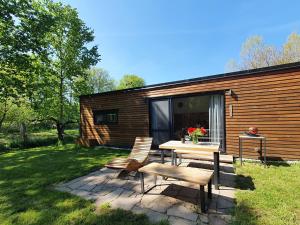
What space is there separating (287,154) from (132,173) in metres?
4.55

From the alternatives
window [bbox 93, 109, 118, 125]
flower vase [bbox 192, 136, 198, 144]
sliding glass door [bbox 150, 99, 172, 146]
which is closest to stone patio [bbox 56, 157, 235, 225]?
flower vase [bbox 192, 136, 198, 144]

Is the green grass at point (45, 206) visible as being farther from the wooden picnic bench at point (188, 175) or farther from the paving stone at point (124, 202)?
the wooden picnic bench at point (188, 175)

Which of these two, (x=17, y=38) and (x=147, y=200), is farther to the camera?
(x=17, y=38)

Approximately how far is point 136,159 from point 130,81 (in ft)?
97.1

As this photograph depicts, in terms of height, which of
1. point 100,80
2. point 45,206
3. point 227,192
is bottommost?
point 45,206

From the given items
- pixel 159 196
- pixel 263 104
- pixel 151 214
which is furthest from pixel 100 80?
pixel 151 214

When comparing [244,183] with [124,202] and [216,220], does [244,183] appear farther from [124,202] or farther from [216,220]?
[124,202]

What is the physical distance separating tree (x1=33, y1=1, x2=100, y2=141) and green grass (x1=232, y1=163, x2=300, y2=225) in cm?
1192

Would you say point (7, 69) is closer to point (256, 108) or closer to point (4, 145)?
point (4, 145)

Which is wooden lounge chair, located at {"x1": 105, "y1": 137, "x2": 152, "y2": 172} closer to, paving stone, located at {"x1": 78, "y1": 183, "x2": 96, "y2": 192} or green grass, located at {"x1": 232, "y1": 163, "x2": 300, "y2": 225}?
paving stone, located at {"x1": 78, "y1": 183, "x2": 96, "y2": 192}

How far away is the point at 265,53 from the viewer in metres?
16.2

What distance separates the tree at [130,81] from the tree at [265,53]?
748 inches

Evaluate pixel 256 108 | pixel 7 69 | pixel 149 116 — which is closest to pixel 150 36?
pixel 149 116

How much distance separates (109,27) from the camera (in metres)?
10.9
